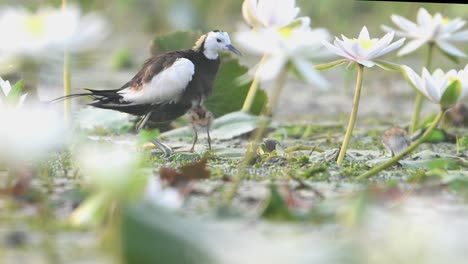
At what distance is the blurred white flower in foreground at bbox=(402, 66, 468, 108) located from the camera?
1.27 metres

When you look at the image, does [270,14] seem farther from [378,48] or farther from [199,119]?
[199,119]

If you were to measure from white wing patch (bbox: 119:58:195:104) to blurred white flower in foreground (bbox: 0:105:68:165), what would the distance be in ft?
1.74

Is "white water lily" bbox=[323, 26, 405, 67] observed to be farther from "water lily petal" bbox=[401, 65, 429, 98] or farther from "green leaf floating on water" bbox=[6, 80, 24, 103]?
"green leaf floating on water" bbox=[6, 80, 24, 103]

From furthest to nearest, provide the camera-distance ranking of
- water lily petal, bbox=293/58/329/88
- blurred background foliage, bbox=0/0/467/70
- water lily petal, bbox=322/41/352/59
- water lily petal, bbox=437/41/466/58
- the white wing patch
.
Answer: blurred background foliage, bbox=0/0/467/70, water lily petal, bbox=437/41/466/58, the white wing patch, water lily petal, bbox=322/41/352/59, water lily petal, bbox=293/58/329/88

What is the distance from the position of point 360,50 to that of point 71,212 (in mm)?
587

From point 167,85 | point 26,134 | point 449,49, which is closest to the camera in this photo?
point 26,134

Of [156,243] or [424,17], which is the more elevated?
[424,17]

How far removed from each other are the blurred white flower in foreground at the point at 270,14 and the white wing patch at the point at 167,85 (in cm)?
25

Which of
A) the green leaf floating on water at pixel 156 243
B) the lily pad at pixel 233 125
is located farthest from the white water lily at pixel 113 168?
the lily pad at pixel 233 125

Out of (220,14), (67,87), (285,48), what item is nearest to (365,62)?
(285,48)

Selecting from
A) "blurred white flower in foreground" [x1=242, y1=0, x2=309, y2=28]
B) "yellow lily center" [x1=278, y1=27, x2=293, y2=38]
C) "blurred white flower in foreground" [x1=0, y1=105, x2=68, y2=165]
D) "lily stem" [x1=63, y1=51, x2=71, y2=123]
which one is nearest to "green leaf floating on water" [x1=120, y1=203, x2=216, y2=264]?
"blurred white flower in foreground" [x1=0, y1=105, x2=68, y2=165]

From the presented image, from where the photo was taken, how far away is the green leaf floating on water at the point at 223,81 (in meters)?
1.77

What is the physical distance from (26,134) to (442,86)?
0.68 m

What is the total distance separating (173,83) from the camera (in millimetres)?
1495
